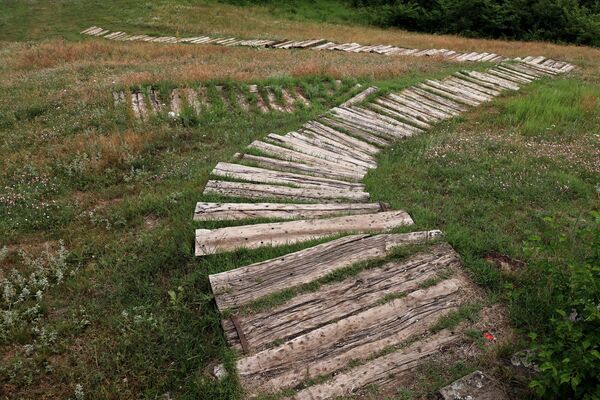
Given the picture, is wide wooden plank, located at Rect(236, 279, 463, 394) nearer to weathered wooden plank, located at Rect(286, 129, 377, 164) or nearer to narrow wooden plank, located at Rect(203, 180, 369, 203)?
narrow wooden plank, located at Rect(203, 180, 369, 203)

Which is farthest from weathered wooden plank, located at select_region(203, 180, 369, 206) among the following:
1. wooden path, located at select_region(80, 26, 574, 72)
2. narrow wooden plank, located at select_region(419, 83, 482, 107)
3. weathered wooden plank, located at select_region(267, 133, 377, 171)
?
wooden path, located at select_region(80, 26, 574, 72)

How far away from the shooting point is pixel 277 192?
21.1ft

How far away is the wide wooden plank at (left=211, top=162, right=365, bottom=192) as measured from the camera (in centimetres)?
673

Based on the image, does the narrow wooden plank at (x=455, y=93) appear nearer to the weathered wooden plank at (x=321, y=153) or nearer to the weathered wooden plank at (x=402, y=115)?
the weathered wooden plank at (x=402, y=115)

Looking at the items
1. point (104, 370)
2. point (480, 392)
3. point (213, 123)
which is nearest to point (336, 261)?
point (480, 392)

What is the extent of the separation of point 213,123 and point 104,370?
6099mm

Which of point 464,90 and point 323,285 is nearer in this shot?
point 323,285

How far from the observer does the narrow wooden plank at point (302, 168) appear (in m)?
7.17

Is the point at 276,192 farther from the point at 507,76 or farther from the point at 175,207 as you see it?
the point at 507,76

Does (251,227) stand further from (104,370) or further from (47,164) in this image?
(47,164)

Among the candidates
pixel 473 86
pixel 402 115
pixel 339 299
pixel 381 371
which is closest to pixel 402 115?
pixel 402 115

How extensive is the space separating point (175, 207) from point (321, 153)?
279 cm

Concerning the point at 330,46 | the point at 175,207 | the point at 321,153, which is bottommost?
the point at 330,46

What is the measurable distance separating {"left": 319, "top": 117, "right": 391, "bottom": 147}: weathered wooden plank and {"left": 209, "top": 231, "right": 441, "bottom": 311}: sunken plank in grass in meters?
3.71
